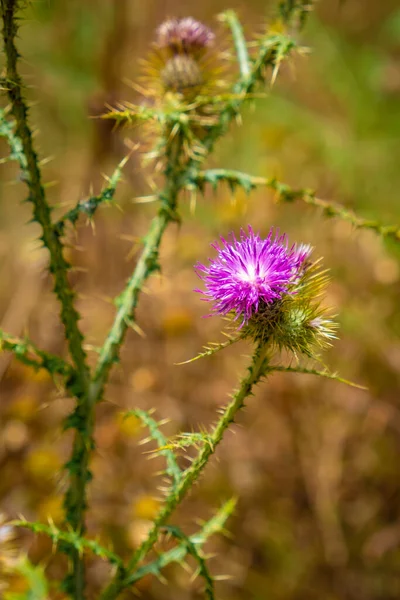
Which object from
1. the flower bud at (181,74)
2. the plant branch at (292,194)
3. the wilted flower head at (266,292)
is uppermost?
the flower bud at (181,74)

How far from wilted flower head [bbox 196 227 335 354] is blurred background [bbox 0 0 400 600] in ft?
2.76

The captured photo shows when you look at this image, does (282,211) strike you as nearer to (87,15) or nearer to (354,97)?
(354,97)

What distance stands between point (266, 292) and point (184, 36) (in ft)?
4.37

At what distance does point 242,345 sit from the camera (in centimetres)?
439

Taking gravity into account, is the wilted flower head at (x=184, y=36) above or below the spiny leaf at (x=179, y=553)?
A: above

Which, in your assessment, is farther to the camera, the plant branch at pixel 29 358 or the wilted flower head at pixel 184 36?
the wilted flower head at pixel 184 36

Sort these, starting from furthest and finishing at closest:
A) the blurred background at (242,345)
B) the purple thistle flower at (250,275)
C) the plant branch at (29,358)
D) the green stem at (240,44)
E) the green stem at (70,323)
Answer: the blurred background at (242,345), the green stem at (240,44), the plant branch at (29,358), the green stem at (70,323), the purple thistle flower at (250,275)

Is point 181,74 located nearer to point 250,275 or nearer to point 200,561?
point 250,275

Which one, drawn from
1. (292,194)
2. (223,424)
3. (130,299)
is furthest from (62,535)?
(292,194)

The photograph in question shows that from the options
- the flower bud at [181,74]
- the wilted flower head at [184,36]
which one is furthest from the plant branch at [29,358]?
the wilted flower head at [184,36]

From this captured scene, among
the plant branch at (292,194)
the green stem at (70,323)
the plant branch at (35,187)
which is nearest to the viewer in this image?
the plant branch at (35,187)

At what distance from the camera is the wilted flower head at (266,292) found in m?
1.43

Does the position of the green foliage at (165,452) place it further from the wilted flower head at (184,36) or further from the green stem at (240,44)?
the wilted flower head at (184,36)

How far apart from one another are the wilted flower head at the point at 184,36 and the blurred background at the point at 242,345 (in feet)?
0.44
